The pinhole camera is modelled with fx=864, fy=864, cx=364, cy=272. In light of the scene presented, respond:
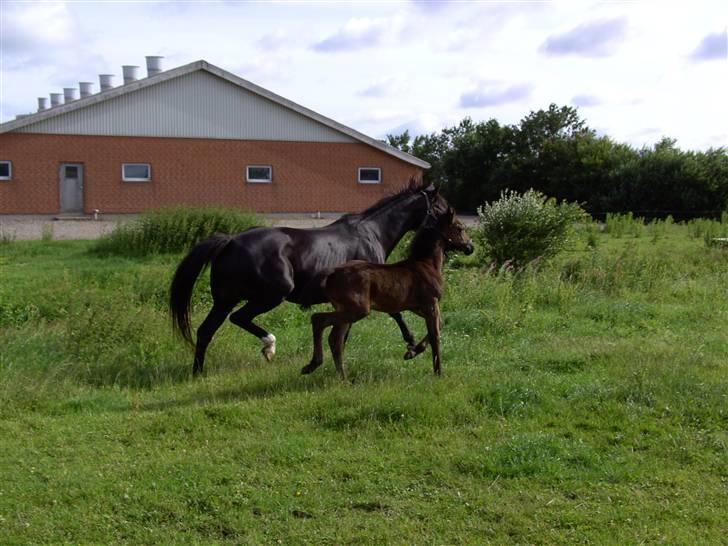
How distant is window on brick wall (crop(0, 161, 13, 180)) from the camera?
108 feet

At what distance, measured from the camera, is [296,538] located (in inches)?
191

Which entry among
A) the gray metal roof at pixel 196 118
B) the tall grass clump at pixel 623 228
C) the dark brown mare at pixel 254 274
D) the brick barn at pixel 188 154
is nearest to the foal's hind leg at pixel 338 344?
the dark brown mare at pixel 254 274

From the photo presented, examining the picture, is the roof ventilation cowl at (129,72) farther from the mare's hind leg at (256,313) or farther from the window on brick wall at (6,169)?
the mare's hind leg at (256,313)

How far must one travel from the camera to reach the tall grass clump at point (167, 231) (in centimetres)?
1931

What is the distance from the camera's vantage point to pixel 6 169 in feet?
109

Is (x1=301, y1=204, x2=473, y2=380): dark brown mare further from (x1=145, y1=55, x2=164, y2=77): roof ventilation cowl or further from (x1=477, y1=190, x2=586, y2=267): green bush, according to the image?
(x1=145, y1=55, x2=164, y2=77): roof ventilation cowl

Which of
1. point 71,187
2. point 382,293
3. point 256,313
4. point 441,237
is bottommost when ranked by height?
point 256,313

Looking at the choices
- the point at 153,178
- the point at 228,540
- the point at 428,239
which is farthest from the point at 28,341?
the point at 153,178

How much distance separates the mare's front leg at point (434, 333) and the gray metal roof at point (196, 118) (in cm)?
2808

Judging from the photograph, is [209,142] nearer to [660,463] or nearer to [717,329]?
[717,329]

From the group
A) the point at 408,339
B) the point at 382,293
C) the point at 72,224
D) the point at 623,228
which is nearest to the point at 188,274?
the point at 382,293

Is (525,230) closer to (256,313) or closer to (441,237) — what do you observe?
(441,237)

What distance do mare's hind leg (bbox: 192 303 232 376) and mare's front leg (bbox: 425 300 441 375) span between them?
2.24 meters

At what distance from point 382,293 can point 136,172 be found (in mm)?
28709
